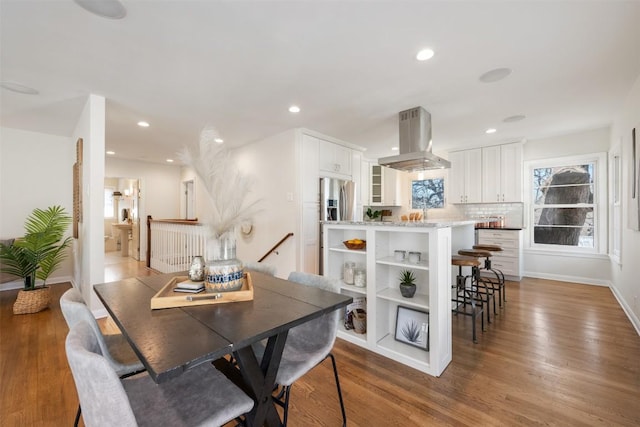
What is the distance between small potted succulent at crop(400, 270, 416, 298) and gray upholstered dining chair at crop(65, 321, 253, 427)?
153 centimetres

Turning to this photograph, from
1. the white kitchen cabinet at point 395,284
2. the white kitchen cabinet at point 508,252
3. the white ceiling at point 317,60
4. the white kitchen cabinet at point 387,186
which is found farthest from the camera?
the white kitchen cabinet at point 387,186

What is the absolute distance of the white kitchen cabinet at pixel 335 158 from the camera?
4492 mm

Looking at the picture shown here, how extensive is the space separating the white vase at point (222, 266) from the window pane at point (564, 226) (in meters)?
5.56

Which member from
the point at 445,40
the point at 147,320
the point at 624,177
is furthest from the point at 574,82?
the point at 147,320

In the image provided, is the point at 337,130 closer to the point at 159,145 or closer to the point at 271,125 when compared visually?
the point at 271,125

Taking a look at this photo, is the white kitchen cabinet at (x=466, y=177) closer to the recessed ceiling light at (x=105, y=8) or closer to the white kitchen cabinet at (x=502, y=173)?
the white kitchen cabinet at (x=502, y=173)

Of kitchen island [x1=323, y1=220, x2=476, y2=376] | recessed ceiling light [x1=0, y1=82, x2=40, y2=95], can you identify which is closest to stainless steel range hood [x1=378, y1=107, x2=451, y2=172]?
kitchen island [x1=323, y1=220, x2=476, y2=376]

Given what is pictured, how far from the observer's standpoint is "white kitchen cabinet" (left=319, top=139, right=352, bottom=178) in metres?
4.49

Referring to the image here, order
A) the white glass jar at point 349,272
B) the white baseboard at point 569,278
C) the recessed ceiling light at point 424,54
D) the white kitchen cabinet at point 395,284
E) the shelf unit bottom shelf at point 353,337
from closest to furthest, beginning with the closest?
the white kitchen cabinet at point 395,284 → the recessed ceiling light at point 424,54 → the shelf unit bottom shelf at point 353,337 → the white glass jar at point 349,272 → the white baseboard at point 569,278

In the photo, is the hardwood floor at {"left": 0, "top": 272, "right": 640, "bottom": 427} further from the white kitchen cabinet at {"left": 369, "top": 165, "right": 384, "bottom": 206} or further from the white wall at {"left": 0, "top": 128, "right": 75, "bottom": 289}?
the white kitchen cabinet at {"left": 369, "top": 165, "right": 384, "bottom": 206}

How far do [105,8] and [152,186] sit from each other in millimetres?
5825

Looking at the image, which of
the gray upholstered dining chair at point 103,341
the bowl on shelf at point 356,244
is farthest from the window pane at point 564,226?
the gray upholstered dining chair at point 103,341

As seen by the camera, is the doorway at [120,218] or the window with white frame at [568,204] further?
the doorway at [120,218]

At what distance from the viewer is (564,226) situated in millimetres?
4730
